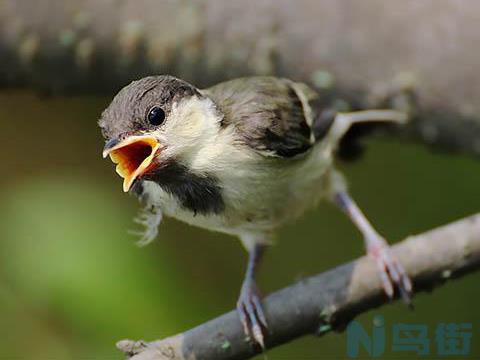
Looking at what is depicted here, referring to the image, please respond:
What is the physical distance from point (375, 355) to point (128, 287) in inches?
25.4

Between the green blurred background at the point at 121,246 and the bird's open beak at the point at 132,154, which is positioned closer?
the bird's open beak at the point at 132,154

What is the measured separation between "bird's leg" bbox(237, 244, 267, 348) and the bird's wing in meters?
0.24

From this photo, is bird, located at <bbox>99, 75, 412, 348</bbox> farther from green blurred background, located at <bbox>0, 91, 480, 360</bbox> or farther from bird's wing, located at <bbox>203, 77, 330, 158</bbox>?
green blurred background, located at <bbox>0, 91, 480, 360</bbox>

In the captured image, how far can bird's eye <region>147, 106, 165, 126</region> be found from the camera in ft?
4.40

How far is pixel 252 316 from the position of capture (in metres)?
1.47

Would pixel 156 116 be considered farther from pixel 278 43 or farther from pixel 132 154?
pixel 278 43

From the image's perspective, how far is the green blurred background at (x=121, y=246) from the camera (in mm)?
1792

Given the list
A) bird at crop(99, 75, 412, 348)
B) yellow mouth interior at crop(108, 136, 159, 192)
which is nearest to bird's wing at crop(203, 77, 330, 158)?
bird at crop(99, 75, 412, 348)

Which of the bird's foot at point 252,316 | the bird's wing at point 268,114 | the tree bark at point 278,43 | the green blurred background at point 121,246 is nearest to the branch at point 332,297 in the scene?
the bird's foot at point 252,316

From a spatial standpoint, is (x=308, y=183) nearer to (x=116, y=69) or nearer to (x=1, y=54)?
(x=116, y=69)

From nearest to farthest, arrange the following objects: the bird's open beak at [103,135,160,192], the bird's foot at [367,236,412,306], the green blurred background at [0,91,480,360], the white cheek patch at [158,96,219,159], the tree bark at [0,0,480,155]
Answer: the bird's open beak at [103,135,160,192] < the white cheek patch at [158,96,219,159] < the bird's foot at [367,236,412,306] < the green blurred background at [0,91,480,360] < the tree bark at [0,0,480,155]

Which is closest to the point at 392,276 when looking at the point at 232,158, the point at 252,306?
the point at 252,306

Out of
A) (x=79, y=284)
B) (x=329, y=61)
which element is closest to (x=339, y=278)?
(x=79, y=284)

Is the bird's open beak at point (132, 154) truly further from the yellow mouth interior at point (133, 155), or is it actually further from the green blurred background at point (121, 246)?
the green blurred background at point (121, 246)
